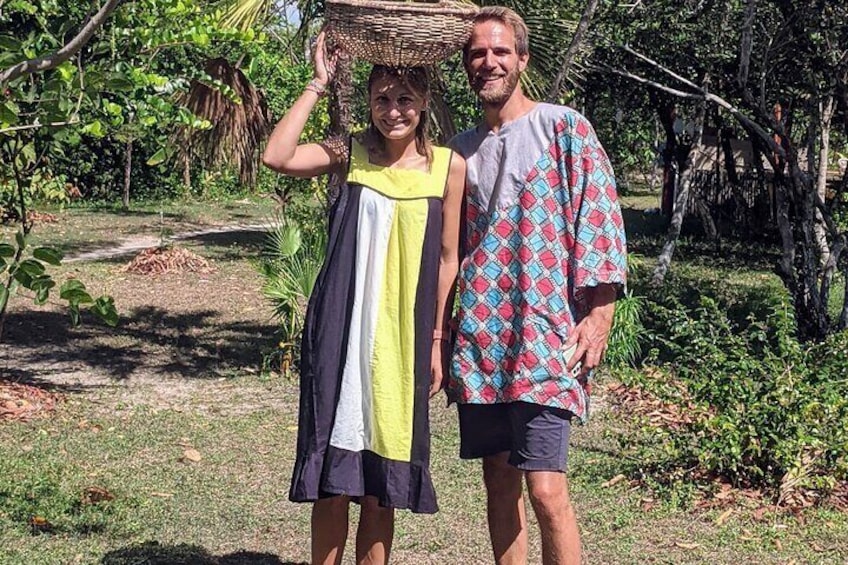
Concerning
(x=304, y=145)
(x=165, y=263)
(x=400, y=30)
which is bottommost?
(x=165, y=263)

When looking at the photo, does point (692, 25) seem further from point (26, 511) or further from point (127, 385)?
point (26, 511)

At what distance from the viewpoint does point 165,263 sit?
14.2m

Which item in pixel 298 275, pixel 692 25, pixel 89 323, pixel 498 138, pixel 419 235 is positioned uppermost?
pixel 692 25

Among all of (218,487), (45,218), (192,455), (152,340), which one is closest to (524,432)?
(218,487)

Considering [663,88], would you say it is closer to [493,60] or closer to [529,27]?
[529,27]

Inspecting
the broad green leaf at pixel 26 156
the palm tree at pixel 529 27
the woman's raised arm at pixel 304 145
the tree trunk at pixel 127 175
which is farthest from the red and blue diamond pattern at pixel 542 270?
the tree trunk at pixel 127 175

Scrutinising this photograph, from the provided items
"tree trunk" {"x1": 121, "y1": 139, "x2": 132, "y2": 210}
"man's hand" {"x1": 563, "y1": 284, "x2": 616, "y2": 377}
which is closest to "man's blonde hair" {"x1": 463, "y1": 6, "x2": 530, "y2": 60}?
"man's hand" {"x1": 563, "y1": 284, "x2": 616, "y2": 377}

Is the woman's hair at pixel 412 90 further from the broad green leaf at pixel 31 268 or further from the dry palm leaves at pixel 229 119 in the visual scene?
the dry palm leaves at pixel 229 119

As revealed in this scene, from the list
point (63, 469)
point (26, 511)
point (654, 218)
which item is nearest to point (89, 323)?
point (63, 469)

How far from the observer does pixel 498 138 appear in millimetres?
3713

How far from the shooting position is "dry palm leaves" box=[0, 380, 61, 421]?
7504 millimetres

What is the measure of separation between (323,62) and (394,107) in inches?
10.5

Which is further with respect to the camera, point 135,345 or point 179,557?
point 135,345

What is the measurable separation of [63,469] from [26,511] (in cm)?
83
